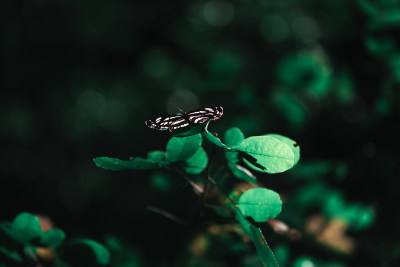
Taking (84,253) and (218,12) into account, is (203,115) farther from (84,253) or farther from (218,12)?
(218,12)

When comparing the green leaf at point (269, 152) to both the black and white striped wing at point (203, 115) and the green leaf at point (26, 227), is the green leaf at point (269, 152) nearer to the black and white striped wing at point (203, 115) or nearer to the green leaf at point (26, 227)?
the black and white striped wing at point (203, 115)

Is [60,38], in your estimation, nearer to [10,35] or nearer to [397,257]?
[10,35]

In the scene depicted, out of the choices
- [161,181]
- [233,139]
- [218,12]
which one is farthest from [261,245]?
[218,12]

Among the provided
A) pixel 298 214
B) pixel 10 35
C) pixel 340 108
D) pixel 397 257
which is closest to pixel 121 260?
pixel 298 214

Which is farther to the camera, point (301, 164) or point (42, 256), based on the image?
point (301, 164)

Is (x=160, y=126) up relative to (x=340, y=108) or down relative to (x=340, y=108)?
up
